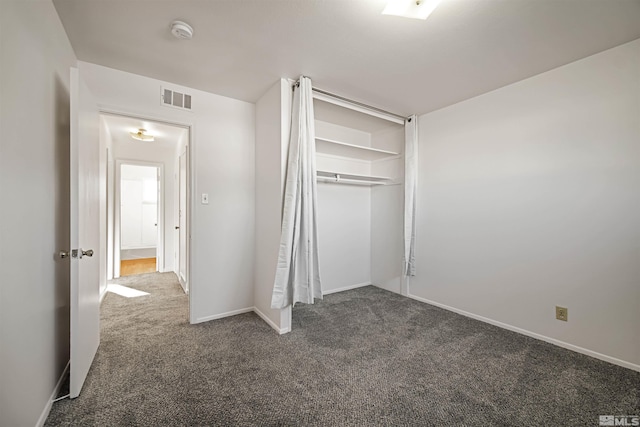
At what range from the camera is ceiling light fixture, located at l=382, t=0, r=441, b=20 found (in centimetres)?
150

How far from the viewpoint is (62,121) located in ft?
5.68

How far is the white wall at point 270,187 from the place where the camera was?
2430mm

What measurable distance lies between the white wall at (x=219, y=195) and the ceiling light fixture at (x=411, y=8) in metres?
1.82

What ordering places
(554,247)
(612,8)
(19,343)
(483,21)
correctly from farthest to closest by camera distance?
(554,247) < (483,21) < (612,8) < (19,343)

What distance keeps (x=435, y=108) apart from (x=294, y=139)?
1832 mm

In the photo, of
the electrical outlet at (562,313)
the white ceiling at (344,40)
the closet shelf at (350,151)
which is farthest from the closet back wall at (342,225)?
the electrical outlet at (562,313)

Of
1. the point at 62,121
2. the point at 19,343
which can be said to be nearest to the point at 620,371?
the point at 19,343

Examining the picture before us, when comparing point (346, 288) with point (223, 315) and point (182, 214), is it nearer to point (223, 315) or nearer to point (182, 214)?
point (223, 315)

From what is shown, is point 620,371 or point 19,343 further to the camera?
point 620,371

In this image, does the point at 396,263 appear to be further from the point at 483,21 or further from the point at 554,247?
the point at 483,21

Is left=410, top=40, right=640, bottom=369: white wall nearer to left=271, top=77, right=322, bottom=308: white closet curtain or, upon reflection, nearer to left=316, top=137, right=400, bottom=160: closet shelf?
left=316, top=137, right=400, bottom=160: closet shelf

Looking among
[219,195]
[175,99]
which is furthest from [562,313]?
[175,99]

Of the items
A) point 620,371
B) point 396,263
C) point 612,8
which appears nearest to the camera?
point 612,8

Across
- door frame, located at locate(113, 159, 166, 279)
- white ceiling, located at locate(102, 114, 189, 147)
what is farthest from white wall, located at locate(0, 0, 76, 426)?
door frame, located at locate(113, 159, 166, 279)
